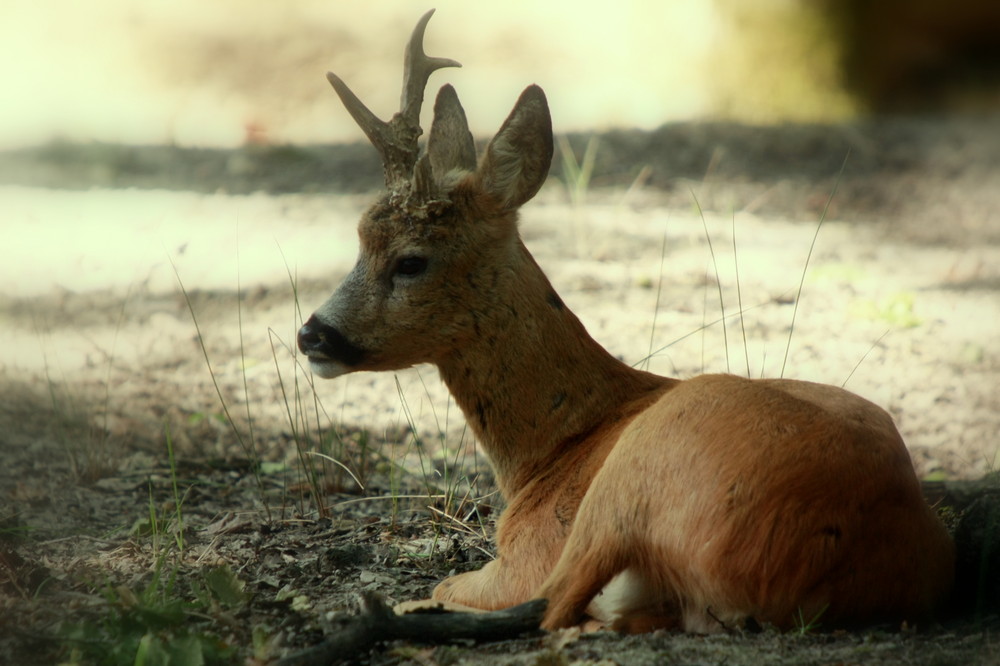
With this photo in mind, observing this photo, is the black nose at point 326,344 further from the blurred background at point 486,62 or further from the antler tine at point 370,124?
the blurred background at point 486,62

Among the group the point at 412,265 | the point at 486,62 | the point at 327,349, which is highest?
the point at 486,62

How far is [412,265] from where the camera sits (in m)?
4.18

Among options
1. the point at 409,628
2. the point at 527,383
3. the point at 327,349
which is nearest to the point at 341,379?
the point at 327,349

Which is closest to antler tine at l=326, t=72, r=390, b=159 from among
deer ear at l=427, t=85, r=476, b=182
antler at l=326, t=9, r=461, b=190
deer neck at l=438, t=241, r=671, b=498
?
antler at l=326, t=9, r=461, b=190

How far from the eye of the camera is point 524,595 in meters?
3.72

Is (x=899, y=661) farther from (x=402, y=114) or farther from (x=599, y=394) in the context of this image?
(x=402, y=114)

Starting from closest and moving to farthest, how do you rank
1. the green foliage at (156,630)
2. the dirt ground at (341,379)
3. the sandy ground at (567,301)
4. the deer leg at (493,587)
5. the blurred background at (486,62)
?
the green foliage at (156,630) < the dirt ground at (341,379) < the deer leg at (493,587) < the sandy ground at (567,301) < the blurred background at (486,62)

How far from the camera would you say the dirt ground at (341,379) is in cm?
346

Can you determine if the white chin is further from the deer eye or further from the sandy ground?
the sandy ground

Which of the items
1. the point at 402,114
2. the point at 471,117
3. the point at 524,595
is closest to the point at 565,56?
the point at 471,117

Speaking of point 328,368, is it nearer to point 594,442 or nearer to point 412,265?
point 412,265

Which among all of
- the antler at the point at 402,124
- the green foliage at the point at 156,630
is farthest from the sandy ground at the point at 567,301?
the green foliage at the point at 156,630

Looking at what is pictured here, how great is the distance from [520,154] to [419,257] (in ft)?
1.67

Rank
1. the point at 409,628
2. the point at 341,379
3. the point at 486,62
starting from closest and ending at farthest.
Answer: the point at 409,628 < the point at 341,379 < the point at 486,62
